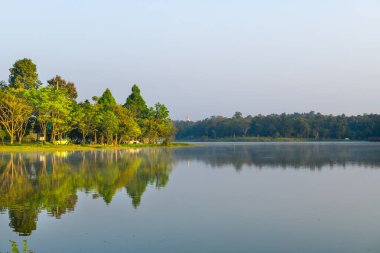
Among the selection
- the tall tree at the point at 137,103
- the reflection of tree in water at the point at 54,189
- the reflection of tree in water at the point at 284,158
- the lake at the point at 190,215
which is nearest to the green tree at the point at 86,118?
the tall tree at the point at 137,103

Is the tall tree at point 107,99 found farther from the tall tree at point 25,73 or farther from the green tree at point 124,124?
the tall tree at point 25,73

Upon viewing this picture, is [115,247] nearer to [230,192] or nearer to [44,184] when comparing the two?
[230,192]

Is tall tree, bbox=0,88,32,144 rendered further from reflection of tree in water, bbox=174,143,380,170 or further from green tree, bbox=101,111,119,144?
reflection of tree in water, bbox=174,143,380,170

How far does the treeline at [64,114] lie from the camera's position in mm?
82750

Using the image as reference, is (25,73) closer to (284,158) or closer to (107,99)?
(107,99)

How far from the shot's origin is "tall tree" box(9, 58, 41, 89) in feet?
325

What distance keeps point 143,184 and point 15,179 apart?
31.6 ft

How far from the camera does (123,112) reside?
4067 inches

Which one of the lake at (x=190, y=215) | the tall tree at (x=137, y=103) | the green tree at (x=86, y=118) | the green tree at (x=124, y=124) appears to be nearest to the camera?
the lake at (x=190, y=215)

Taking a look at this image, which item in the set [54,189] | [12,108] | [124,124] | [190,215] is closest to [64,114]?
[12,108]

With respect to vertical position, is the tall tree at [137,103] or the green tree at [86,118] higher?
the tall tree at [137,103]

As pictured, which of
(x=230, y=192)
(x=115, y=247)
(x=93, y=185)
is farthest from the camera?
(x=93, y=185)

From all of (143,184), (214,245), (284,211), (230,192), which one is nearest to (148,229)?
(214,245)

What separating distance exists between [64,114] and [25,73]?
2212 centimetres
